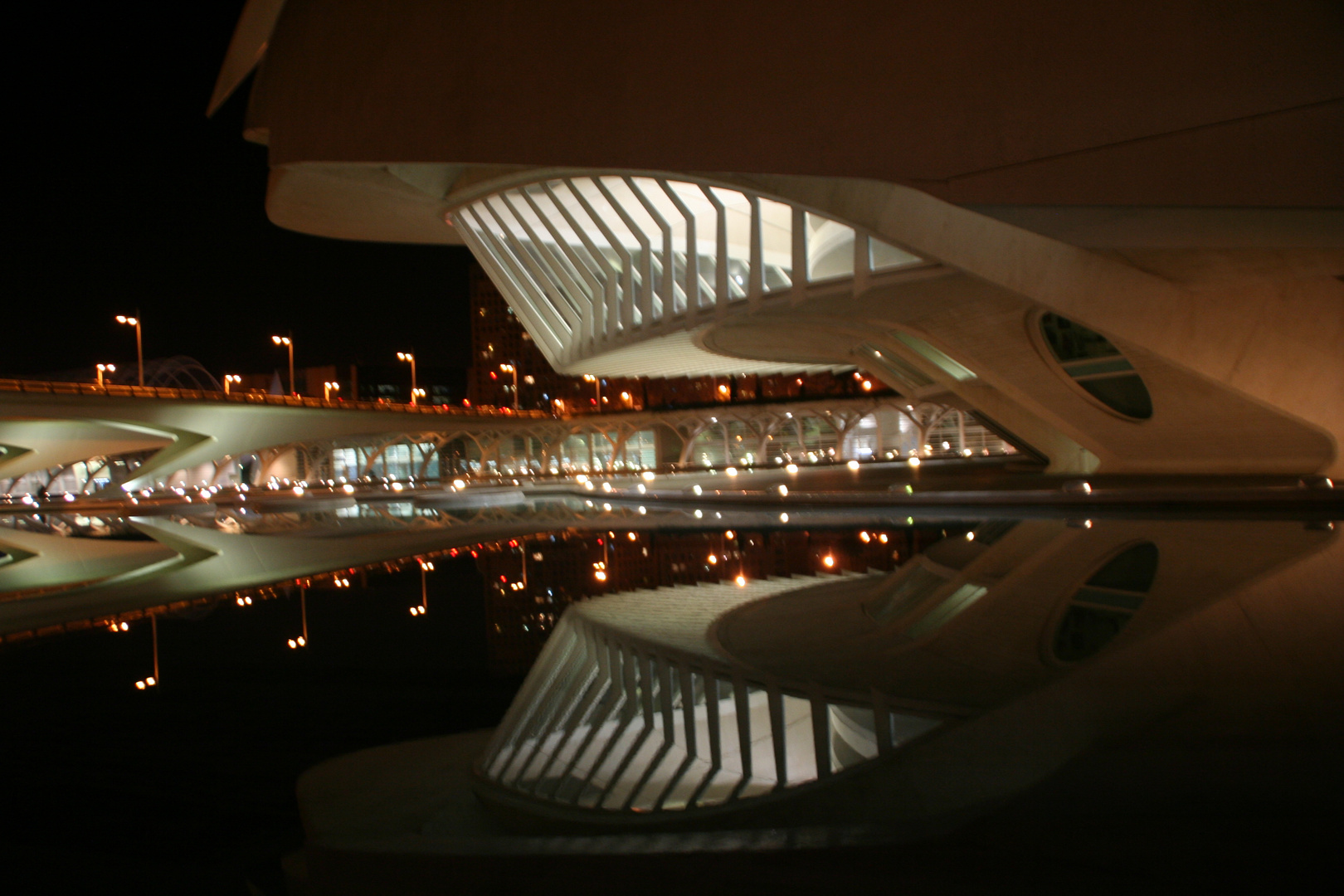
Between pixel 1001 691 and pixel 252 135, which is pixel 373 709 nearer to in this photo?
pixel 1001 691

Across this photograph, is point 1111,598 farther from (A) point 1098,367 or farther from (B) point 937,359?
(B) point 937,359

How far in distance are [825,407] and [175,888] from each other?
132 ft

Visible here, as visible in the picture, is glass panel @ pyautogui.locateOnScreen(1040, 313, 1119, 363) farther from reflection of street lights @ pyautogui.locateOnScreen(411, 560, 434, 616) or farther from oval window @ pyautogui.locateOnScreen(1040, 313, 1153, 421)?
reflection of street lights @ pyautogui.locateOnScreen(411, 560, 434, 616)

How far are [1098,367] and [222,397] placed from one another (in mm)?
34379

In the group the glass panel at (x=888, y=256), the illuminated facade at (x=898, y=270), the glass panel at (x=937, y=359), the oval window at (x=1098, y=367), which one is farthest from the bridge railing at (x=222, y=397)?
the oval window at (x=1098, y=367)

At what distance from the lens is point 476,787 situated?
231 centimetres

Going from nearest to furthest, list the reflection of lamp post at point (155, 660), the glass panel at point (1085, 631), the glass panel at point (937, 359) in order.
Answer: the glass panel at point (1085, 631) < the reflection of lamp post at point (155, 660) < the glass panel at point (937, 359)

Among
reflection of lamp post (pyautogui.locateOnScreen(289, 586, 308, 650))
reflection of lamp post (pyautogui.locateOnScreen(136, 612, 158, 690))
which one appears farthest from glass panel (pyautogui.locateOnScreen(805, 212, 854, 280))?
reflection of lamp post (pyautogui.locateOnScreen(136, 612, 158, 690))

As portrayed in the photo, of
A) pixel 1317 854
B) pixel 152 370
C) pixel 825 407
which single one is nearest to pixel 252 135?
pixel 1317 854

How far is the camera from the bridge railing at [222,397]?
3231 centimetres

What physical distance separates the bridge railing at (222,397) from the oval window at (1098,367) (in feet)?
105

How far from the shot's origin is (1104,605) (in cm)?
441

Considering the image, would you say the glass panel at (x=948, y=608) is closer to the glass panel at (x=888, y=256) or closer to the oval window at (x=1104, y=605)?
the oval window at (x=1104, y=605)

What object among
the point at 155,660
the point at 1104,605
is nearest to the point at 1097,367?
the point at 1104,605
